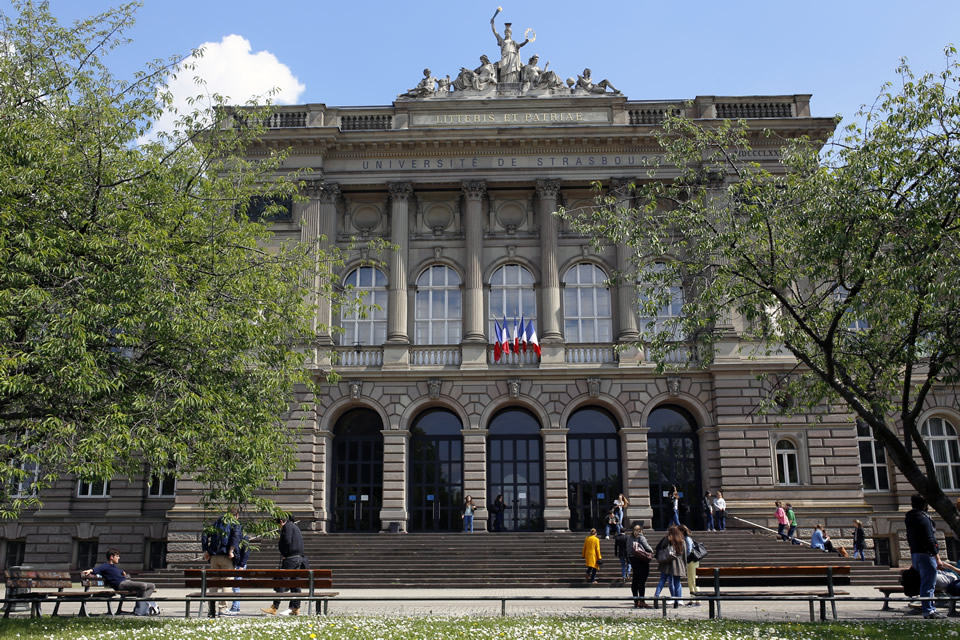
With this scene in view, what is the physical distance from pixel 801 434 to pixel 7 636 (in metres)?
29.0

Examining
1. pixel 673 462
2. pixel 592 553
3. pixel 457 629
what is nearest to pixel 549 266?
pixel 673 462

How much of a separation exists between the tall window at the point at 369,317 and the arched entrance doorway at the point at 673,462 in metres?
11.8

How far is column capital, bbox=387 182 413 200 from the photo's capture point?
3828 cm

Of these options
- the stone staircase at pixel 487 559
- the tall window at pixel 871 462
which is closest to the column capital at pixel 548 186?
the stone staircase at pixel 487 559

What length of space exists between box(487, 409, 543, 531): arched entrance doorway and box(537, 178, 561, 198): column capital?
920 cm

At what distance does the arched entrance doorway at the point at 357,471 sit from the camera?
118 feet

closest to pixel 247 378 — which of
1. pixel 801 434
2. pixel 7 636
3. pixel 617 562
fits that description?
pixel 7 636

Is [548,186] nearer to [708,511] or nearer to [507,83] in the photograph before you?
[507,83]

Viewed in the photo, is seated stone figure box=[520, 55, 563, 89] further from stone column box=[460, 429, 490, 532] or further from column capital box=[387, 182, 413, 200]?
stone column box=[460, 429, 490, 532]

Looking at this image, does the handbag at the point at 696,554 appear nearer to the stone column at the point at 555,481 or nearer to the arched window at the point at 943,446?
the stone column at the point at 555,481

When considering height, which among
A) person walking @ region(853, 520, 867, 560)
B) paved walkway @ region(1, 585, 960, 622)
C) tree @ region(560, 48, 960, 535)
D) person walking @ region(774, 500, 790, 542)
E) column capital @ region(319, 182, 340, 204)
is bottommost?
paved walkway @ region(1, 585, 960, 622)

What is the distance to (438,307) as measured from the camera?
3819 centimetres

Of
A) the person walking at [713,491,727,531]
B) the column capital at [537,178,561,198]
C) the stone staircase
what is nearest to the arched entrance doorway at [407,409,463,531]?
the stone staircase

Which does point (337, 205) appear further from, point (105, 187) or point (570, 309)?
point (105, 187)
